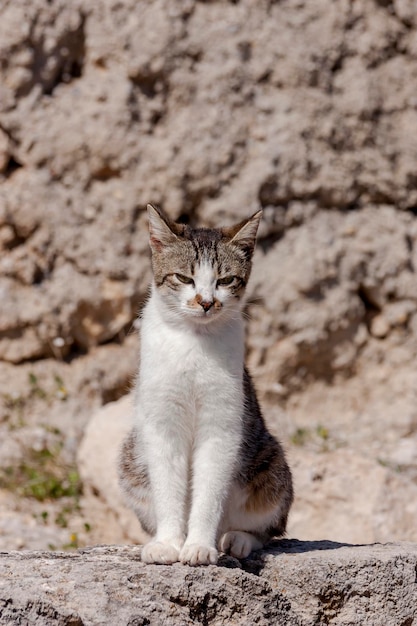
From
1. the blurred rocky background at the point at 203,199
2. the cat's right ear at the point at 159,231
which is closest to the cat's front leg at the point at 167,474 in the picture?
the cat's right ear at the point at 159,231

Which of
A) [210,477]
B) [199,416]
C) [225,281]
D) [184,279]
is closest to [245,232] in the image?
[225,281]

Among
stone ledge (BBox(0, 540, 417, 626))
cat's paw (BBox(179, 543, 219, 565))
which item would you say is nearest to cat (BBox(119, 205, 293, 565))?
cat's paw (BBox(179, 543, 219, 565))

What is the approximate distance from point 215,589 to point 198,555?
0.62 ft

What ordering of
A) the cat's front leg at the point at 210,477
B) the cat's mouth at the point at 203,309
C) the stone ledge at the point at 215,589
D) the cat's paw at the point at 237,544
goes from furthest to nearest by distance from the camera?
1. the cat's paw at the point at 237,544
2. the cat's mouth at the point at 203,309
3. the cat's front leg at the point at 210,477
4. the stone ledge at the point at 215,589

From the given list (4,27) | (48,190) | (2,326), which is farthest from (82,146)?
(2,326)

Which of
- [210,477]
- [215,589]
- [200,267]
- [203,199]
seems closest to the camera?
[215,589]

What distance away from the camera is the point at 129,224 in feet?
26.3

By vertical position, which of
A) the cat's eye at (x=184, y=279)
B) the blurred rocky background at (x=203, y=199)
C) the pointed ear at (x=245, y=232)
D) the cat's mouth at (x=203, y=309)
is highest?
the pointed ear at (x=245, y=232)

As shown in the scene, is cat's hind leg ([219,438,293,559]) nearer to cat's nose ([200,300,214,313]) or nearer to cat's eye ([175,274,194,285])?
cat's nose ([200,300,214,313])

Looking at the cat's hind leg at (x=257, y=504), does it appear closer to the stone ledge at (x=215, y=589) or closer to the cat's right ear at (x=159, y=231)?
the stone ledge at (x=215, y=589)

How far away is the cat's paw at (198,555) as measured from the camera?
4.11m

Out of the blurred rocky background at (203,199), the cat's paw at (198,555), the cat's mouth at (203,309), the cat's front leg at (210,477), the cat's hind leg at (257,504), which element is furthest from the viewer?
the blurred rocky background at (203,199)

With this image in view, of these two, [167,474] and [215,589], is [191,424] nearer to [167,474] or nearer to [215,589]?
[167,474]

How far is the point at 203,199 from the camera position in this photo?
8156 millimetres
